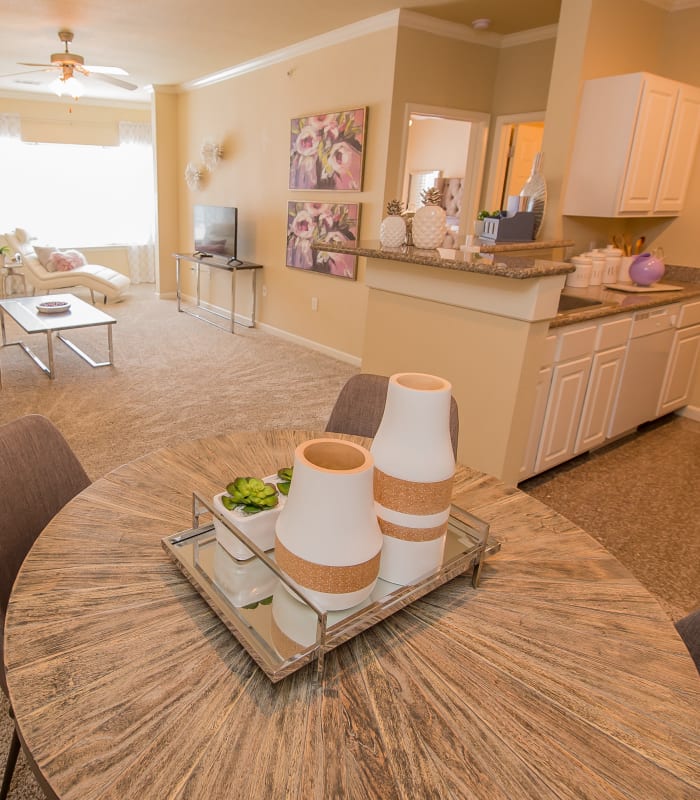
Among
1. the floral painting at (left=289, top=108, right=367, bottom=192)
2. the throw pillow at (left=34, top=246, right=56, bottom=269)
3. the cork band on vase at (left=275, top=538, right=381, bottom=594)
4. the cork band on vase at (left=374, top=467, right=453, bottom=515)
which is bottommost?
the throw pillow at (left=34, top=246, right=56, bottom=269)

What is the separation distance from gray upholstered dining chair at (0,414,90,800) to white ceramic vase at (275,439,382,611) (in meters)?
0.64

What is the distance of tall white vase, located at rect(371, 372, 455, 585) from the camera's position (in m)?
0.93

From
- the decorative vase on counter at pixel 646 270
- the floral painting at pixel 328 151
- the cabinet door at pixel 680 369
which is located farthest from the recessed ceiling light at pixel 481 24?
the cabinet door at pixel 680 369

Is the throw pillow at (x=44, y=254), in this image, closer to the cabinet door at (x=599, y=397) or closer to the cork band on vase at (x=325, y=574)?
the cabinet door at (x=599, y=397)

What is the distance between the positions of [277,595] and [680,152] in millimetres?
3943

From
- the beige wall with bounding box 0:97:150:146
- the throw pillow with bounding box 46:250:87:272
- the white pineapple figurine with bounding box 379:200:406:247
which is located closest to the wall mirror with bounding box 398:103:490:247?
the white pineapple figurine with bounding box 379:200:406:247

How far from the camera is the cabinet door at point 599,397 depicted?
10.0ft

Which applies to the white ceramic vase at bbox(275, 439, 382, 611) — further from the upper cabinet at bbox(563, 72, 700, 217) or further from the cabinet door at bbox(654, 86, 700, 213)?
the cabinet door at bbox(654, 86, 700, 213)

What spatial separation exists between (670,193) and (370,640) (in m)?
3.90

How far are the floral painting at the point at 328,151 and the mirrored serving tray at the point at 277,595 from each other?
4071mm

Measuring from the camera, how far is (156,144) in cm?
701

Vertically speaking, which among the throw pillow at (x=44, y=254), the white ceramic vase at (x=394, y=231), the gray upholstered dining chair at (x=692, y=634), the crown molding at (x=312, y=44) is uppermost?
the crown molding at (x=312, y=44)

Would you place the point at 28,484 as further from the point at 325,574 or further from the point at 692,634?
the point at 692,634

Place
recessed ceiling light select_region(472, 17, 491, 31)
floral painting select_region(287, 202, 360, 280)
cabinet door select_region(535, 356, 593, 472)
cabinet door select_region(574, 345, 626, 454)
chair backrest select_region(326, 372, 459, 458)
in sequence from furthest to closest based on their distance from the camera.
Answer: floral painting select_region(287, 202, 360, 280), recessed ceiling light select_region(472, 17, 491, 31), cabinet door select_region(574, 345, 626, 454), cabinet door select_region(535, 356, 593, 472), chair backrest select_region(326, 372, 459, 458)
